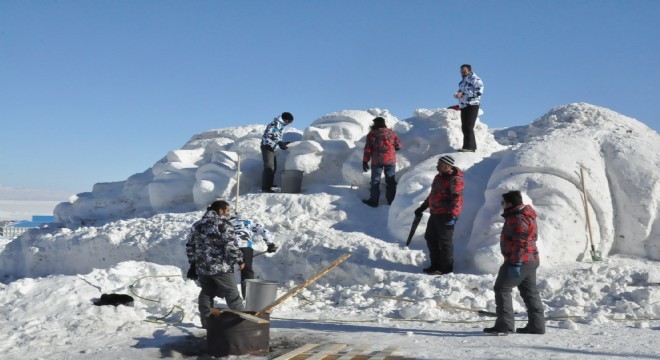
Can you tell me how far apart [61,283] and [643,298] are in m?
6.77

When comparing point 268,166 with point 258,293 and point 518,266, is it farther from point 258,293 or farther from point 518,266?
point 518,266

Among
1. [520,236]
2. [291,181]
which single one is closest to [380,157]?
[291,181]

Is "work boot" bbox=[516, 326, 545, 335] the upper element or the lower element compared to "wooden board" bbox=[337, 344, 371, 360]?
upper

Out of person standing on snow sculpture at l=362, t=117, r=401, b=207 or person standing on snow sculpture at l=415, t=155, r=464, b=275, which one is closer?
person standing on snow sculpture at l=415, t=155, r=464, b=275

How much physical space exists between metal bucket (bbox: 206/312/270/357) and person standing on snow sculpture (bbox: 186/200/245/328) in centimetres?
47

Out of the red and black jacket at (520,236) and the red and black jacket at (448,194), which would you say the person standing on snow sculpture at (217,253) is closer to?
the red and black jacket at (520,236)

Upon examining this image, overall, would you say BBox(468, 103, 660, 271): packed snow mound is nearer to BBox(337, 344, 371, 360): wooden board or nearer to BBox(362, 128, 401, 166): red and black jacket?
BBox(362, 128, 401, 166): red and black jacket

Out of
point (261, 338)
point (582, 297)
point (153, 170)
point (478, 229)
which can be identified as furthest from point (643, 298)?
point (153, 170)

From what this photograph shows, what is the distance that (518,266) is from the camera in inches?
210

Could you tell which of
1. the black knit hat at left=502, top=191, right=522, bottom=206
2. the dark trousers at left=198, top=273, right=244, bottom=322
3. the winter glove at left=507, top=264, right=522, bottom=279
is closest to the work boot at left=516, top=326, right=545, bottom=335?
the winter glove at left=507, top=264, right=522, bottom=279

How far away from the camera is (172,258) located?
32.4 ft

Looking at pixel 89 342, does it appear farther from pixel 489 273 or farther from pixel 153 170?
pixel 153 170

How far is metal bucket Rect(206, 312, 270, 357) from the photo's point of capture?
499 centimetres

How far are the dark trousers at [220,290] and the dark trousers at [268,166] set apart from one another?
608 cm
